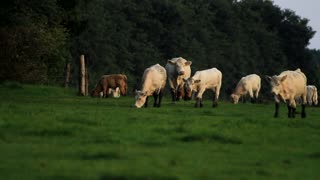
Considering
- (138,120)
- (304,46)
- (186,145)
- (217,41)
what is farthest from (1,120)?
(304,46)

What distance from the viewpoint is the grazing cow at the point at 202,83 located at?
32531 mm

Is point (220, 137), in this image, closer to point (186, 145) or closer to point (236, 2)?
point (186, 145)

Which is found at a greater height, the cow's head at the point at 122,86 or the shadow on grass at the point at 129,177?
the cow's head at the point at 122,86

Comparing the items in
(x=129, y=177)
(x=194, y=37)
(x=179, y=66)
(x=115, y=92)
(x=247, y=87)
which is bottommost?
(x=129, y=177)

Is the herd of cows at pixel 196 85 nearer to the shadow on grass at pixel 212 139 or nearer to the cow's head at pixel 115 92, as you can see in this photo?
the cow's head at pixel 115 92

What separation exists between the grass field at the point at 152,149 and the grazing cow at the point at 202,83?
1238 cm

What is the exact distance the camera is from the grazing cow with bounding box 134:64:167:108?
95.1 ft

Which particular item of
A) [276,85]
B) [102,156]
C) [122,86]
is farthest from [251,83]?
[102,156]

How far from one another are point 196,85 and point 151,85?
364 centimetres

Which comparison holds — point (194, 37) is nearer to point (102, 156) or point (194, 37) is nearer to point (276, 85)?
point (276, 85)

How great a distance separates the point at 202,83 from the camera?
33.1 metres

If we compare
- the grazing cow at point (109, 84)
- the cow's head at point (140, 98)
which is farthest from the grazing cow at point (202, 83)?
the grazing cow at point (109, 84)

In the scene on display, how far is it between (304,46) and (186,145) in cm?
9345

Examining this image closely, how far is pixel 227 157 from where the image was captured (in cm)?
1260
